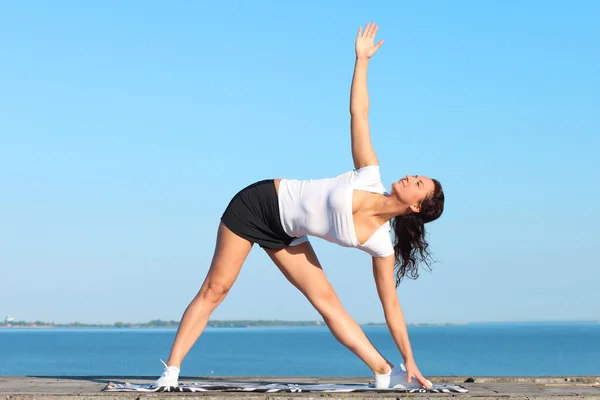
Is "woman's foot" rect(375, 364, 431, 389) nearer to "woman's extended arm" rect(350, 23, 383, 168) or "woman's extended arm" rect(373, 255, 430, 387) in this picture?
"woman's extended arm" rect(373, 255, 430, 387)

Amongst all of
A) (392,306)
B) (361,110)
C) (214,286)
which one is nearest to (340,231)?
(392,306)

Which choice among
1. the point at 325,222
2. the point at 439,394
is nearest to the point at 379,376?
the point at 439,394

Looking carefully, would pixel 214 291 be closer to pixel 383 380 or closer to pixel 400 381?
pixel 383 380

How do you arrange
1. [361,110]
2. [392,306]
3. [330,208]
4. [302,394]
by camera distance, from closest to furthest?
1. [302,394]
2. [330,208]
3. [361,110]
4. [392,306]

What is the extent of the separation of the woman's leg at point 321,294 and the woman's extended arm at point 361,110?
2.56 ft

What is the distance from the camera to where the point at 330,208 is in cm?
596

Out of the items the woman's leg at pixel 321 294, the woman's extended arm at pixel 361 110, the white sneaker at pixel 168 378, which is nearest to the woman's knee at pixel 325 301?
the woman's leg at pixel 321 294

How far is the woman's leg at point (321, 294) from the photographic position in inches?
250

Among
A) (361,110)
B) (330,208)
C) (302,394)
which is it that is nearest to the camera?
(302,394)

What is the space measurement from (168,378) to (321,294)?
123 cm

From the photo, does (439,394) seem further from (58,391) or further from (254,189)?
(58,391)

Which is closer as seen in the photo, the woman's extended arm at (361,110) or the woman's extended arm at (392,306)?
the woman's extended arm at (361,110)

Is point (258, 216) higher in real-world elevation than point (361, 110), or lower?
lower

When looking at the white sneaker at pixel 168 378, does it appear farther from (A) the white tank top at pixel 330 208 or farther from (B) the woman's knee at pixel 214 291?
(A) the white tank top at pixel 330 208
